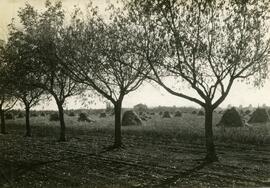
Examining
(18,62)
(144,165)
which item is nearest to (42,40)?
(18,62)

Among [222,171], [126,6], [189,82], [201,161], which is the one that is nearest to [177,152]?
[201,161]

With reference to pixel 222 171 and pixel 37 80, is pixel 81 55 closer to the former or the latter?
pixel 37 80

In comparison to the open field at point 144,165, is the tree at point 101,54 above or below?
above

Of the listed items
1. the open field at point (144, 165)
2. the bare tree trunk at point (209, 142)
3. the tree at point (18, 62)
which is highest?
the tree at point (18, 62)

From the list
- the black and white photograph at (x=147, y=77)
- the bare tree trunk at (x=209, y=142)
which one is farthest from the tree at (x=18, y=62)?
the bare tree trunk at (x=209, y=142)

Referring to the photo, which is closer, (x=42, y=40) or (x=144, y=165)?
(x=144, y=165)

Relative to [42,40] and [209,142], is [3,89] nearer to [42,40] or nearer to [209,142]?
[42,40]

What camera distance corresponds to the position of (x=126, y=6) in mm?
23781

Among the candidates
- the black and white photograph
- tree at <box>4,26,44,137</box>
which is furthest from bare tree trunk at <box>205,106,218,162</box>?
tree at <box>4,26,44,137</box>

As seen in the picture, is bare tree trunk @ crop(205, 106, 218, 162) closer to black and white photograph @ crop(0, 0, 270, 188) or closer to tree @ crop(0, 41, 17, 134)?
black and white photograph @ crop(0, 0, 270, 188)

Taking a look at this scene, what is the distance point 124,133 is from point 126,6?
20.5 m

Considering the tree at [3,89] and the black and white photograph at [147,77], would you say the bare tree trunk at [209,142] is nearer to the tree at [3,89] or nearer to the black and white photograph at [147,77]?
the black and white photograph at [147,77]

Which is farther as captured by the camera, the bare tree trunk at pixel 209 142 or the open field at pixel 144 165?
the bare tree trunk at pixel 209 142

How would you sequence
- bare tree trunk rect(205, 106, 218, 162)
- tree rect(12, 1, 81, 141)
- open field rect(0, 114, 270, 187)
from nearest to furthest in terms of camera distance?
open field rect(0, 114, 270, 187)
bare tree trunk rect(205, 106, 218, 162)
tree rect(12, 1, 81, 141)
